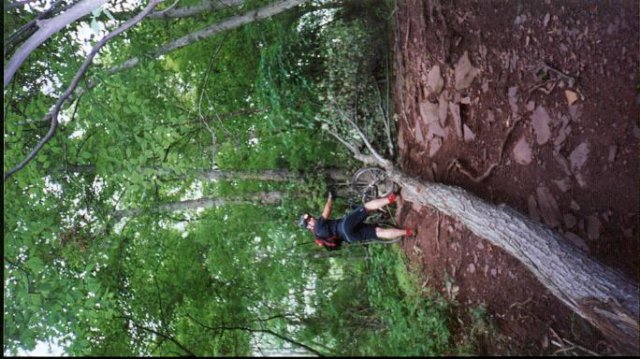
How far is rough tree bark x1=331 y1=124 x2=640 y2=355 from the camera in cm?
365

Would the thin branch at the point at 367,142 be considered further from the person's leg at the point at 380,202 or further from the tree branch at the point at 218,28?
the tree branch at the point at 218,28

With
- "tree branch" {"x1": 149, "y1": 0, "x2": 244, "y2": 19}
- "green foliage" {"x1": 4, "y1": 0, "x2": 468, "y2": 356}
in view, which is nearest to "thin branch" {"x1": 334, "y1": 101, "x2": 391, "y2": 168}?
"green foliage" {"x1": 4, "y1": 0, "x2": 468, "y2": 356}

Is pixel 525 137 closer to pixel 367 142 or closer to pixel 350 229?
pixel 367 142

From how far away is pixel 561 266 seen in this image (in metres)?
4.22

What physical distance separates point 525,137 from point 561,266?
6.01ft

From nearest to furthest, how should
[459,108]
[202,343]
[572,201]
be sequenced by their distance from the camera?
[572,201], [459,108], [202,343]

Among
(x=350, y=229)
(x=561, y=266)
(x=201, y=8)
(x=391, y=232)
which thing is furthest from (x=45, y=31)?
(x=561, y=266)

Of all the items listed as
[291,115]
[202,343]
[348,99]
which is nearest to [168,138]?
[291,115]

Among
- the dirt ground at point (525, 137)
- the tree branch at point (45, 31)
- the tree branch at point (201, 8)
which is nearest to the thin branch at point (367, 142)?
the dirt ground at point (525, 137)

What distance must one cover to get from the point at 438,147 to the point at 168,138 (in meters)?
3.78

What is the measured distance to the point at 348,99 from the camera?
7570 mm

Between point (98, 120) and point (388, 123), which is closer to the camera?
point (98, 120)

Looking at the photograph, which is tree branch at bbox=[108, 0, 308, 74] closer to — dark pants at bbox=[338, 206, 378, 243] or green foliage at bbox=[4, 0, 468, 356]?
green foliage at bbox=[4, 0, 468, 356]

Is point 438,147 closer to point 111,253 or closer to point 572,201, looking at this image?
point 572,201
